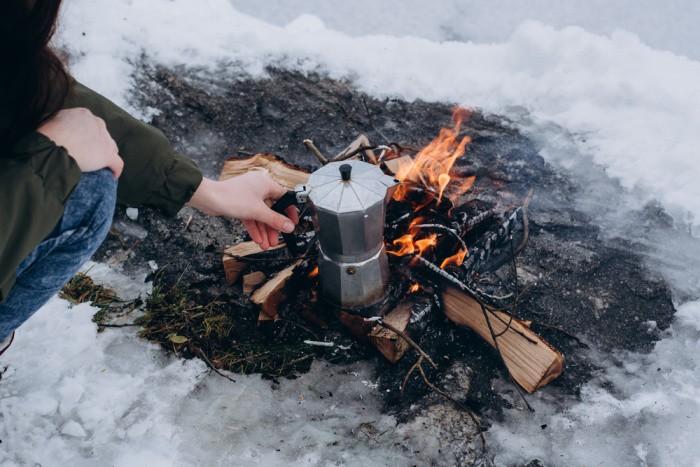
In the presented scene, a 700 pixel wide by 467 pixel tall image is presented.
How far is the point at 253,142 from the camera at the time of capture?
3723mm

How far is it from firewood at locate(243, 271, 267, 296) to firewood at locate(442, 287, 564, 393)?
95cm

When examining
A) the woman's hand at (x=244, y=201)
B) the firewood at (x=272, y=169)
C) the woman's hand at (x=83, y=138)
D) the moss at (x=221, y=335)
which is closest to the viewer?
the woman's hand at (x=83, y=138)

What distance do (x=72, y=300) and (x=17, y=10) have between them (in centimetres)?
169

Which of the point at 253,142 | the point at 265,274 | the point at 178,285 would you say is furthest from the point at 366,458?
the point at 253,142

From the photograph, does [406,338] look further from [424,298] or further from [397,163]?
[397,163]

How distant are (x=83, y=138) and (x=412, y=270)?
5.25 ft

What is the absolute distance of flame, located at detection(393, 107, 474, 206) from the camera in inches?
110

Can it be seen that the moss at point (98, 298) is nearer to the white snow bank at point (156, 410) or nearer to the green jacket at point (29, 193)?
the white snow bank at point (156, 410)

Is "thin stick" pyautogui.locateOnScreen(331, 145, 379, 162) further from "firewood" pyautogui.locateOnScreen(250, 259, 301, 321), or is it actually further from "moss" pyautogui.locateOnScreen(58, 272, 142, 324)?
"moss" pyautogui.locateOnScreen(58, 272, 142, 324)

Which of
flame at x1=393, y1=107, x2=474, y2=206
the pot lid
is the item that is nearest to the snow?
flame at x1=393, y1=107, x2=474, y2=206

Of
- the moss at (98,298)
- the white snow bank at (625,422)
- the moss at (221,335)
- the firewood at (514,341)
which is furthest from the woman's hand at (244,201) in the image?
the white snow bank at (625,422)

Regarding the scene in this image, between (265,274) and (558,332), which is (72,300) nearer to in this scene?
(265,274)

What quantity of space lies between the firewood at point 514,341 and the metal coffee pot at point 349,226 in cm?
38

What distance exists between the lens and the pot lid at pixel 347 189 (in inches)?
81.9
